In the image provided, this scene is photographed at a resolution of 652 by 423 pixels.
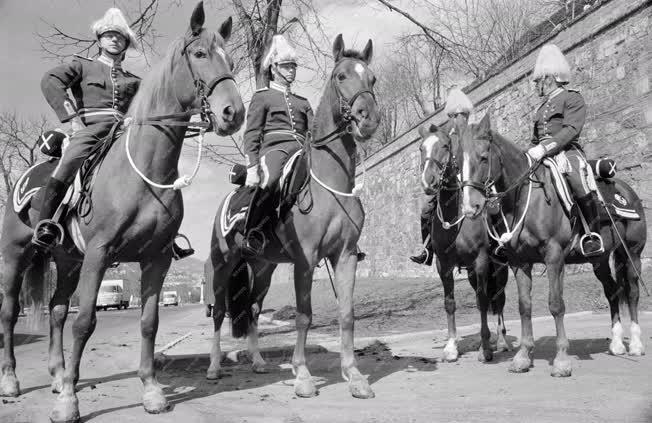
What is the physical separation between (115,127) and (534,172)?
14.8ft

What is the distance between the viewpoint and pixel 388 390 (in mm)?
5867

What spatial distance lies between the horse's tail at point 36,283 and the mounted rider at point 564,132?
5.53 metres

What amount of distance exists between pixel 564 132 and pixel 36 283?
20.3ft

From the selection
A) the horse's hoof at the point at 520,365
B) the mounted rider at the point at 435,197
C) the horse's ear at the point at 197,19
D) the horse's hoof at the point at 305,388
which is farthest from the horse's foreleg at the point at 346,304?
the mounted rider at the point at 435,197

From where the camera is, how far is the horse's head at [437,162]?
808 centimetres

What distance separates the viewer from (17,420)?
479 centimetres

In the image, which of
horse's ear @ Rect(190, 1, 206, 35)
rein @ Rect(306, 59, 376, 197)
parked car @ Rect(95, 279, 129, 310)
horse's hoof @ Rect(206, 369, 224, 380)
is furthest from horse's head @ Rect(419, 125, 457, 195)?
parked car @ Rect(95, 279, 129, 310)

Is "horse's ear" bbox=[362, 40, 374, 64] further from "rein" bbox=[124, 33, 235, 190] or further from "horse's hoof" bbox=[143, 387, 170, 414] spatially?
"horse's hoof" bbox=[143, 387, 170, 414]

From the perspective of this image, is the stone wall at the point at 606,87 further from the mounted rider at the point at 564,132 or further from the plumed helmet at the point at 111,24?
the plumed helmet at the point at 111,24

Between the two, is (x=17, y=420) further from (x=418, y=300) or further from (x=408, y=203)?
(x=408, y=203)

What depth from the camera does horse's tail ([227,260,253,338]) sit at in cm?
787

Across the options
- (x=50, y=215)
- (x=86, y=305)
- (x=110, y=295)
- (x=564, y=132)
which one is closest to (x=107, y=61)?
(x=50, y=215)

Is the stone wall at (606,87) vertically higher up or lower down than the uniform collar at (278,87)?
higher up

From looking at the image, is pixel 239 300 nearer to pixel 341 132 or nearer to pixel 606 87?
pixel 341 132
